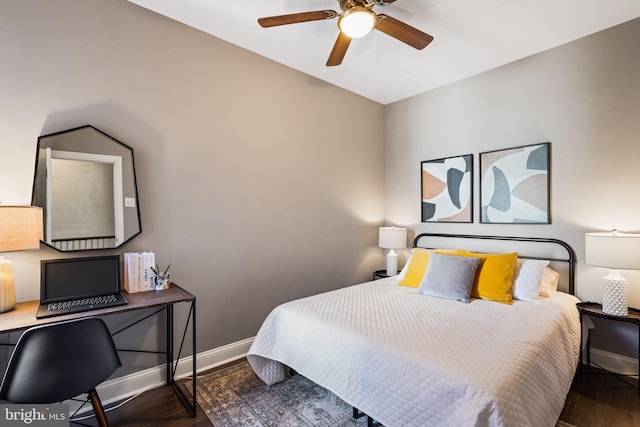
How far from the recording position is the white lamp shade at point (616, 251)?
7.22 feet

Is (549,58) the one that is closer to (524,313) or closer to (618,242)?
(618,242)

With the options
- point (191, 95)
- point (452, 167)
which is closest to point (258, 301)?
point (191, 95)

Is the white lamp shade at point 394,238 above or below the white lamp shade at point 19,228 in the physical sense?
below

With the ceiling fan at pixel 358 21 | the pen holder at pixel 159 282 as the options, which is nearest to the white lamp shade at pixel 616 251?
the ceiling fan at pixel 358 21

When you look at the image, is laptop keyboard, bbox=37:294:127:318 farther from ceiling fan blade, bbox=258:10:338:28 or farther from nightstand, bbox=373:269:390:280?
nightstand, bbox=373:269:390:280

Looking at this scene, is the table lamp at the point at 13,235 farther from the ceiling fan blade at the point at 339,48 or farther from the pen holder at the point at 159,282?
the ceiling fan blade at the point at 339,48

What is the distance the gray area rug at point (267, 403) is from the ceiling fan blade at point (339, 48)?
249 centimetres

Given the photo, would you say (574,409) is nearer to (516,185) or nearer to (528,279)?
(528,279)

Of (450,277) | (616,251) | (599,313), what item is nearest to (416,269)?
(450,277)

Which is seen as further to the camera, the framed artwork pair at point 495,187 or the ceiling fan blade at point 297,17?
the framed artwork pair at point 495,187

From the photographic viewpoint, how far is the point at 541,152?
290 centimetres

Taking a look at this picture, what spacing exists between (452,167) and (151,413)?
3.52 metres

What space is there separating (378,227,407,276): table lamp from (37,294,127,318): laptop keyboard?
9.05ft

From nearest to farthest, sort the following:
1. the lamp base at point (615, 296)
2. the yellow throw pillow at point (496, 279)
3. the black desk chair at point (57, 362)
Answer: the black desk chair at point (57, 362) → the lamp base at point (615, 296) → the yellow throw pillow at point (496, 279)
